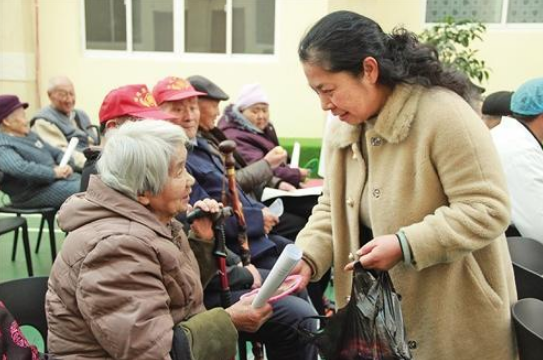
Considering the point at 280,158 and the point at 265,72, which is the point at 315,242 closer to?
the point at 280,158

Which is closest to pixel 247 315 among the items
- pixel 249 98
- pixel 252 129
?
pixel 252 129

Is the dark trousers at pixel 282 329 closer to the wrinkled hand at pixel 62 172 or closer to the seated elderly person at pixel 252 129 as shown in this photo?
the seated elderly person at pixel 252 129

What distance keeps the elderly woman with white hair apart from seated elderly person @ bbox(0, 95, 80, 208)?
8.76 feet

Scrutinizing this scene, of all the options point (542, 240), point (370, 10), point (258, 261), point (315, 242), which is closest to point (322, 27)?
point (315, 242)

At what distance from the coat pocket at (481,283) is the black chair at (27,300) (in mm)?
1399

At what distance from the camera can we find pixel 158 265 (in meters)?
1.44

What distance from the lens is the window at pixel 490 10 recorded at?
23.6ft

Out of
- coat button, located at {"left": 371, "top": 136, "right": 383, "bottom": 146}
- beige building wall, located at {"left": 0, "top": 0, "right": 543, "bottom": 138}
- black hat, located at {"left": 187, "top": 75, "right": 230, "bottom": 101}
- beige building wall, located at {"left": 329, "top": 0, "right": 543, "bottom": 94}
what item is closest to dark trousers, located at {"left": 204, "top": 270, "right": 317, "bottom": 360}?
coat button, located at {"left": 371, "top": 136, "right": 383, "bottom": 146}

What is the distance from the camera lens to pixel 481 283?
1397 mm

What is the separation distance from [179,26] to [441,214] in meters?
6.90

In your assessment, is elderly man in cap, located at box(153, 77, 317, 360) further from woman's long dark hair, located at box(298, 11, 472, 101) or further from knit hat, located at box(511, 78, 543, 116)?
knit hat, located at box(511, 78, 543, 116)

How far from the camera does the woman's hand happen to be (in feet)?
4.32

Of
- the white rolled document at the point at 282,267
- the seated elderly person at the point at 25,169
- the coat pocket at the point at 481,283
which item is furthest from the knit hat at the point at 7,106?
the coat pocket at the point at 481,283

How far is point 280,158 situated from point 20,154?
2.11m
